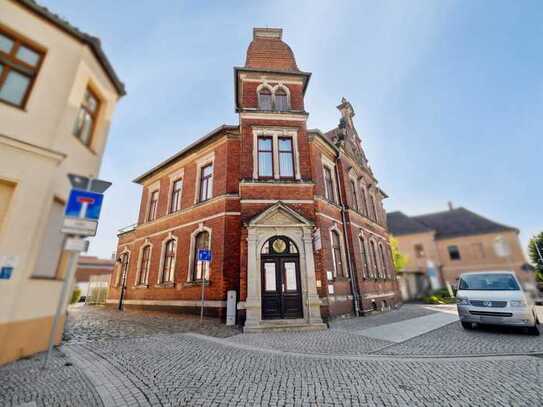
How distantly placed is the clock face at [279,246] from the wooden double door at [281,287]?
0.89 feet

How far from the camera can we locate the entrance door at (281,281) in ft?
33.3

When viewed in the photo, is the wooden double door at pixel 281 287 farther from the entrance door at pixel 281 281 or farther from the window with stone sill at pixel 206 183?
the window with stone sill at pixel 206 183

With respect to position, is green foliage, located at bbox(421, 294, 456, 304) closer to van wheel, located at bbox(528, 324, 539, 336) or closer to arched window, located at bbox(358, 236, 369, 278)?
arched window, located at bbox(358, 236, 369, 278)

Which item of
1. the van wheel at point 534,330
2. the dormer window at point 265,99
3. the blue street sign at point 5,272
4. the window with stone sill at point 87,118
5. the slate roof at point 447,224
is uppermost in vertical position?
the dormer window at point 265,99

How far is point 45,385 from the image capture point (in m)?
3.89

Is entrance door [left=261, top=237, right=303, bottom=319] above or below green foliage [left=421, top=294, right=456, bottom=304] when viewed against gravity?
above

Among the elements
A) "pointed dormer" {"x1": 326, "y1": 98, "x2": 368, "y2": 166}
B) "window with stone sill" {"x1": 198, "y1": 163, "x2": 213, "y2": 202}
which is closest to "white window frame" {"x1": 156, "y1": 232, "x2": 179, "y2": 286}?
"window with stone sill" {"x1": 198, "y1": 163, "x2": 213, "y2": 202}

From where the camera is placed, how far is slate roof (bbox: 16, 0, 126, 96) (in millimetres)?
5688

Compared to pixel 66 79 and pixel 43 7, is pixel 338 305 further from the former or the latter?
pixel 43 7

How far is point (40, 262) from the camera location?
17.6 feet

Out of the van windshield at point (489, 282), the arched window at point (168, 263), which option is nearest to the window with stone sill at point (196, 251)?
the arched window at point (168, 263)

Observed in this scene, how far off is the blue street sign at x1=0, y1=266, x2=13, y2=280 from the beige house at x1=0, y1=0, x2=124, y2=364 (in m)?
0.01

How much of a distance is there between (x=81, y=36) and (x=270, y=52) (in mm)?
11343

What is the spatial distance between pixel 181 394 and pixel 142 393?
2.05ft
